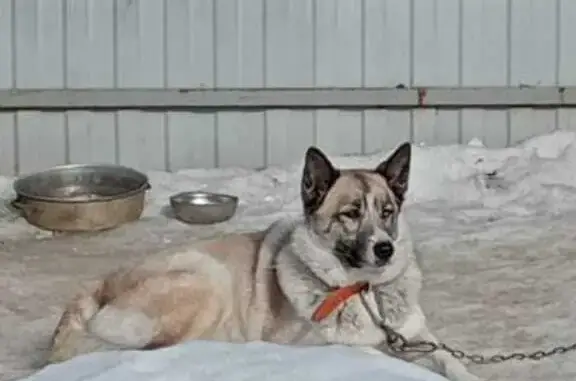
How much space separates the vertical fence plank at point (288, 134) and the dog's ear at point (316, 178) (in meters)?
2.75

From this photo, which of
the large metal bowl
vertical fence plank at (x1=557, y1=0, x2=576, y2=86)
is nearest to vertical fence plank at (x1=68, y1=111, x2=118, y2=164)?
the large metal bowl

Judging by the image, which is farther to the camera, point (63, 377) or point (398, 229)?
point (398, 229)

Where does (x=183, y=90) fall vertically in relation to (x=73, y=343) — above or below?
above

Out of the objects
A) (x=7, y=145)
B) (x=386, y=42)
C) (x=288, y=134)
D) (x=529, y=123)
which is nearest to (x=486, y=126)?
(x=529, y=123)

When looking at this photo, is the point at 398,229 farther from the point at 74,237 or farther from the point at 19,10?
the point at 19,10

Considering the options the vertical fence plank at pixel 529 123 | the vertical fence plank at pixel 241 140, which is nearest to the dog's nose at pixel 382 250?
the vertical fence plank at pixel 241 140

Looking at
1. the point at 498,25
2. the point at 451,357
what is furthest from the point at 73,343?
the point at 498,25

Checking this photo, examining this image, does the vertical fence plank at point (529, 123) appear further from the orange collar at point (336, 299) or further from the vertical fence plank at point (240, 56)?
the orange collar at point (336, 299)

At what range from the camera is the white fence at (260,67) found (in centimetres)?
683

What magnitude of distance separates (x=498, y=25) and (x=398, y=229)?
306 centimetres

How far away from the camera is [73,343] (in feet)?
13.0

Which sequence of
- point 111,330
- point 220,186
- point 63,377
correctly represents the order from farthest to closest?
point 220,186, point 111,330, point 63,377

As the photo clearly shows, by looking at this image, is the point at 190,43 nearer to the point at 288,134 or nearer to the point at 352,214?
the point at 288,134

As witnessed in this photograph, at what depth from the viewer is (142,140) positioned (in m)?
6.96
